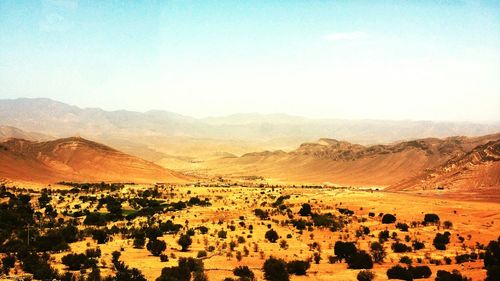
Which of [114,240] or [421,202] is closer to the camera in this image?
[114,240]

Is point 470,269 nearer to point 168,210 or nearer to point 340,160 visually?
point 168,210

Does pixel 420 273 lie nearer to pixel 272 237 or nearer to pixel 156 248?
pixel 272 237

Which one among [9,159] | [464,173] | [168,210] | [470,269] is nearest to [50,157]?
[9,159]

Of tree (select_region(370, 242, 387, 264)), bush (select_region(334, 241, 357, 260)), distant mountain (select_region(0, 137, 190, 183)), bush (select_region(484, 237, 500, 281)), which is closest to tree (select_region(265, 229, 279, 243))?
bush (select_region(334, 241, 357, 260))

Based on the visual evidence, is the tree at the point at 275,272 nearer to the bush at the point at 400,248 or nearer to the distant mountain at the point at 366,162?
the bush at the point at 400,248

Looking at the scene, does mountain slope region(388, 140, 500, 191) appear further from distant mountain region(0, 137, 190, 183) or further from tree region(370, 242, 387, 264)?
distant mountain region(0, 137, 190, 183)
